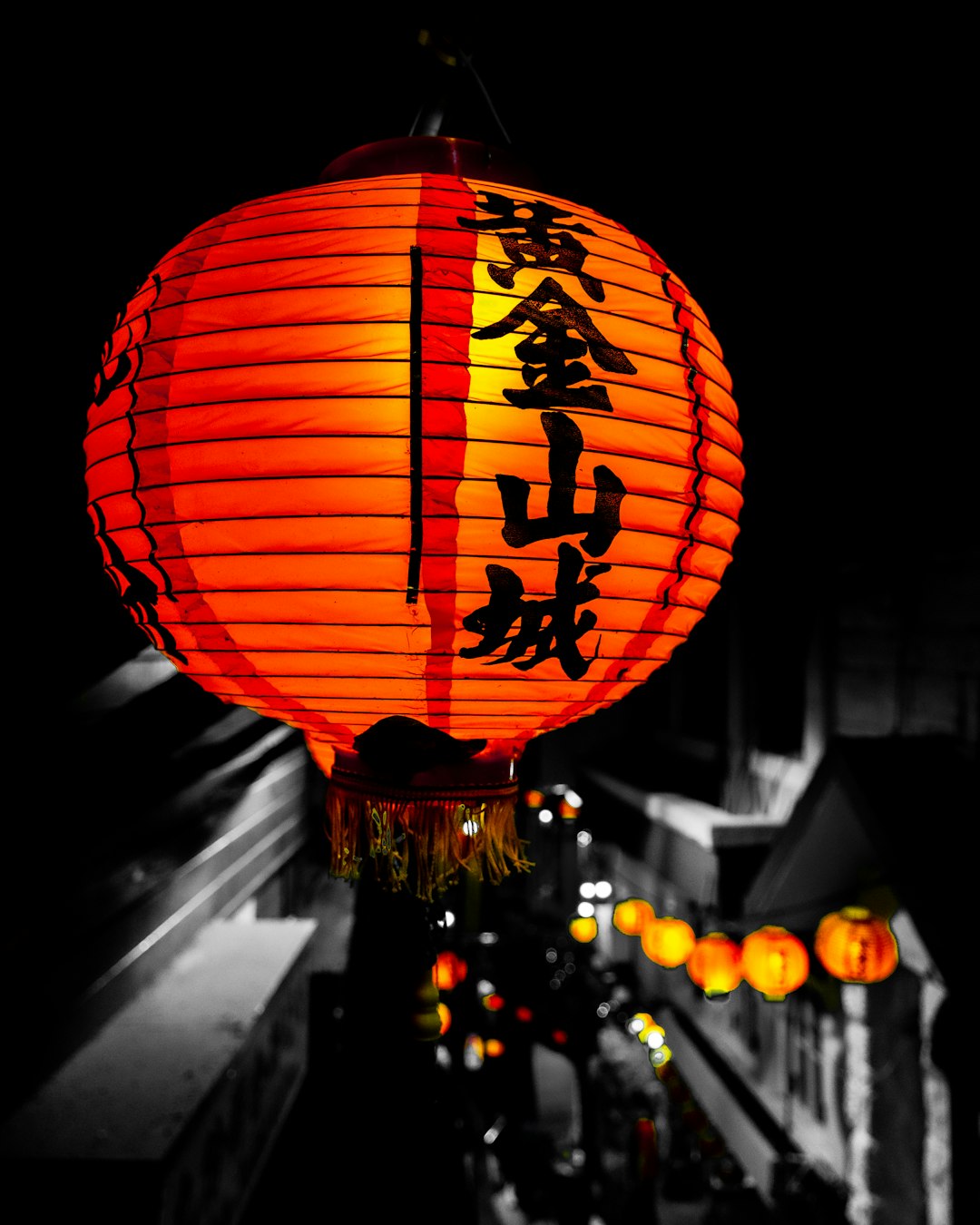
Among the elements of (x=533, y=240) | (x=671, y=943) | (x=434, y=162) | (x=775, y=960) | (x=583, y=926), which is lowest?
(x=583, y=926)

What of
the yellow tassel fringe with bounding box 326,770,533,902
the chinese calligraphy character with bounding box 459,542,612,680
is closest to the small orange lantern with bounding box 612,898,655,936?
the yellow tassel fringe with bounding box 326,770,533,902

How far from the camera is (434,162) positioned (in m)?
1.84

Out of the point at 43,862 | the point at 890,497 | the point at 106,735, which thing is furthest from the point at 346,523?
the point at 890,497

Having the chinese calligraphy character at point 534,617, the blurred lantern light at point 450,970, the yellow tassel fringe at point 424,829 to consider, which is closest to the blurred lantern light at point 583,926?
the blurred lantern light at point 450,970

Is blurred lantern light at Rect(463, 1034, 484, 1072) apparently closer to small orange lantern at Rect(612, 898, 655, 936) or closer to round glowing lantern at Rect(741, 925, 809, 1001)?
small orange lantern at Rect(612, 898, 655, 936)

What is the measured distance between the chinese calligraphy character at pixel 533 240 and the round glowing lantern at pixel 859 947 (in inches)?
182

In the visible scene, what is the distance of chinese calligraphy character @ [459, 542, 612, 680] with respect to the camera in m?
1.50

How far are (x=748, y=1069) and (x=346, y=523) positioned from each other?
8989 mm

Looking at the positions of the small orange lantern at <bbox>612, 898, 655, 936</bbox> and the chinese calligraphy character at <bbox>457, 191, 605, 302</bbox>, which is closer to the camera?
the chinese calligraphy character at <bbox>457, 191, 605, 302</bbox>

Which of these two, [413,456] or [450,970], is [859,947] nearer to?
[450,970]

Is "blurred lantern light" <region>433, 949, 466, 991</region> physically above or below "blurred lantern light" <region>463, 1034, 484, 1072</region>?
above

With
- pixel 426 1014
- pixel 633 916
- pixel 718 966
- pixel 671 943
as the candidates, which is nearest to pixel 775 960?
pixel 718 966

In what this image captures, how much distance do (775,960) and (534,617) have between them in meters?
4.72

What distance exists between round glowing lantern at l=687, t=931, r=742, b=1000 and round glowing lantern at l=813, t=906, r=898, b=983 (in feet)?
2.57
